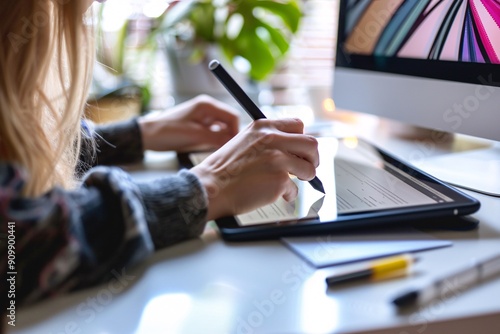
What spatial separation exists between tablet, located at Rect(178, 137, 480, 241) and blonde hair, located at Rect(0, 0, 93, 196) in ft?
0.64

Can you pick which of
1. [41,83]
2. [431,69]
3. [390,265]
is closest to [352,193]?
[390,265]

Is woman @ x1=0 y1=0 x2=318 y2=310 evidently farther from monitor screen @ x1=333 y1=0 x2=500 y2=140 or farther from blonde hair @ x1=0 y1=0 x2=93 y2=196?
monitor screen @ x1=333 y1=0 x2=500 y2=140

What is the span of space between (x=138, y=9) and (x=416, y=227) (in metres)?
1.02

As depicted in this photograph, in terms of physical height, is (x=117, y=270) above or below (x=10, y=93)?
below

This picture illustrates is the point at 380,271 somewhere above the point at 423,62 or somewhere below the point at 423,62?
below

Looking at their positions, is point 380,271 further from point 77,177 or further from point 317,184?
point 77,177

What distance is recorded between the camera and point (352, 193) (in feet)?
1.84

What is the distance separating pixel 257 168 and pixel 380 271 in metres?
0.17

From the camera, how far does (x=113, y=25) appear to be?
48.9 inches

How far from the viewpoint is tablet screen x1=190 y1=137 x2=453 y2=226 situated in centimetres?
51

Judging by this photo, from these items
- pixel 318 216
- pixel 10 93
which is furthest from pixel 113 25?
pixel 318 216

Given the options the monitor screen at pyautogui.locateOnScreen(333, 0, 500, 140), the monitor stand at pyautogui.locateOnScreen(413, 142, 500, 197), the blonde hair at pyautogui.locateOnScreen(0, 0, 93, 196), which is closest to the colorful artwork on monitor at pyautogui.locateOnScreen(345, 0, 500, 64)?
the monitor screen at pyautogui.locateOnScreen(333, 0, 500, 140)

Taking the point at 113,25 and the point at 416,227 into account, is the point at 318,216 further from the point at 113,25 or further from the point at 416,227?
the point at 113,25

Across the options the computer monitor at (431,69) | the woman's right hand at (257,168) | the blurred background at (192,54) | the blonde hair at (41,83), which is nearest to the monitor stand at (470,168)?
the computer monitor at (431,69)
